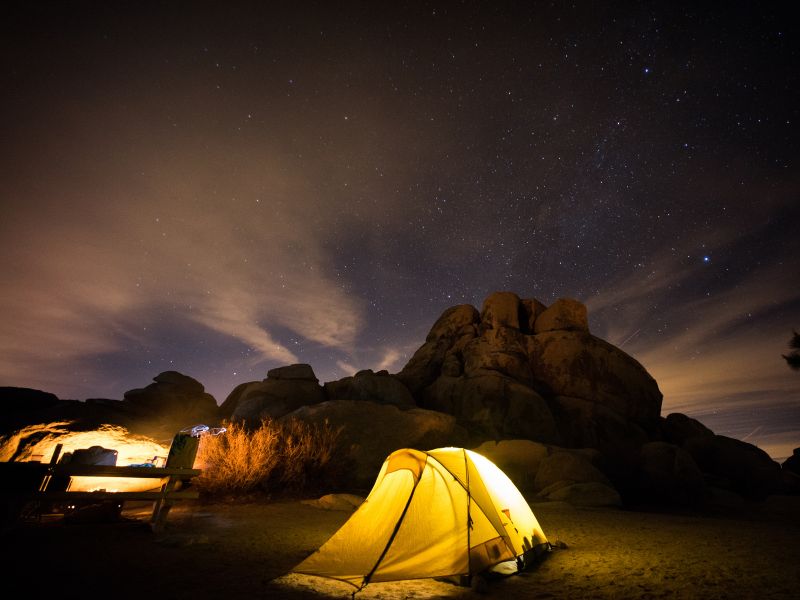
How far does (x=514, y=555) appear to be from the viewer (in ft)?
18.7

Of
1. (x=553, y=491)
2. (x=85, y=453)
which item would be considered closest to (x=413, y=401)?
(x=553, y=491)

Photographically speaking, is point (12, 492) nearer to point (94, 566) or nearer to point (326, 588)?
point (94, 566)

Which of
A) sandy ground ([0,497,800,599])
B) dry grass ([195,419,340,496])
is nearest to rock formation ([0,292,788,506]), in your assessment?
dry grass ([195,419,340,496])

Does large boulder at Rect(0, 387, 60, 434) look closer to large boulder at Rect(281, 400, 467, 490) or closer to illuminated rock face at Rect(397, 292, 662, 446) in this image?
large boulder at Rect(281, 400, 467, 490)

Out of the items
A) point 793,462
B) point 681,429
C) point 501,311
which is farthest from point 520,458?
point 793,462

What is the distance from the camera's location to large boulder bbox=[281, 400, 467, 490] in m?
16.0

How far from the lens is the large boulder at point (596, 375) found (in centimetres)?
2906

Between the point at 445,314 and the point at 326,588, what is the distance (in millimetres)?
31979

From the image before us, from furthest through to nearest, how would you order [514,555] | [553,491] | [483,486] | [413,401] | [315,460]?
[413,401] → [553,491] → [315,460] → [483,486] → [514,555]

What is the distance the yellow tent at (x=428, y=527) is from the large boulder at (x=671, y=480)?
17.2 metres

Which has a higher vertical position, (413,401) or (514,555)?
(413,401)

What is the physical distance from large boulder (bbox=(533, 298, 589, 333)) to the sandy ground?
24047 mm

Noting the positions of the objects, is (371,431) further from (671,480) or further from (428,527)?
(671,480)

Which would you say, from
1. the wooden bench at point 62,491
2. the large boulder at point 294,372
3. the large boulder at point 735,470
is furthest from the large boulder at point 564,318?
the wooden bench at point 62,491
